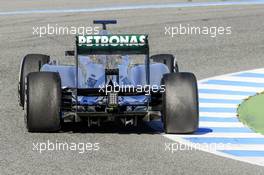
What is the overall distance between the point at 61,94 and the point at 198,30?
12.8 meters

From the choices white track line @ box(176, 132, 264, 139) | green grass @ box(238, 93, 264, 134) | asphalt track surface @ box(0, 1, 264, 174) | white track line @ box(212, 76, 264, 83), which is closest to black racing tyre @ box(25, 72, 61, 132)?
asphalt track surface @ box(0, 1, 264, 174)

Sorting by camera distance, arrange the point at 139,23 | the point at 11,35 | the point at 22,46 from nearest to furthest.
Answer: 1. the point at 22,46
2. the point at 11,35
3. the point at 139,23

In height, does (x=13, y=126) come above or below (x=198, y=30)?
below

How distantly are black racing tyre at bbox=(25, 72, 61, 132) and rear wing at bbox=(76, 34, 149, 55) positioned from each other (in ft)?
2.54

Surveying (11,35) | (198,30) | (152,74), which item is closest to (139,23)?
(198,30)

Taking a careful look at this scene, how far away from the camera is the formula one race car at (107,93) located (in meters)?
12.5

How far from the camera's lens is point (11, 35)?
2445 cm

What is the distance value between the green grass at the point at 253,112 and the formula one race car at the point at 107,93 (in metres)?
1.42

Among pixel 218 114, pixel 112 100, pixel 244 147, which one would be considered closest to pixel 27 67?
pixel 112 100

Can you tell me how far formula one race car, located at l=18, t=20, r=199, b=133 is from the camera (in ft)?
41.0

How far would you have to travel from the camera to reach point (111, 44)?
43.4 feet

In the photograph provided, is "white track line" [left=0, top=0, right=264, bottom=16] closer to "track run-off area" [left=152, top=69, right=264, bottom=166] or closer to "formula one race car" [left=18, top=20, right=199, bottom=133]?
"track run-off area" [left=152, top=69, right=264, bottom=166]

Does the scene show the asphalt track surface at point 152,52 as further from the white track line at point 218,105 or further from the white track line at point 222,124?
the white track line at point 218,105

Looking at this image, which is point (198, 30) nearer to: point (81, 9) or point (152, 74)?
point (81, 9)
